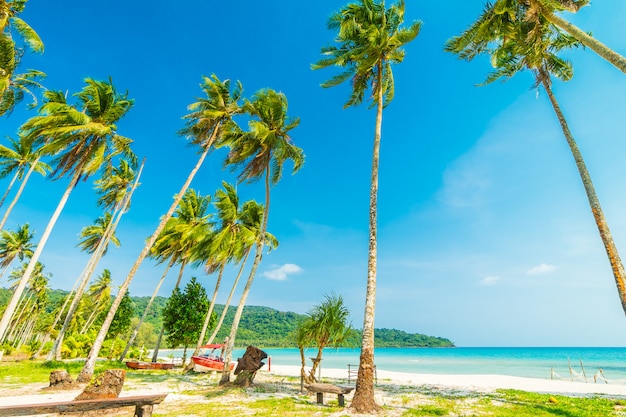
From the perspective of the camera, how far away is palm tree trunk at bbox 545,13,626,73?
6.78 m

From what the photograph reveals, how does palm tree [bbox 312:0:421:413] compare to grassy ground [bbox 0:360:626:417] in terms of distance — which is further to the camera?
palm tree [bbox 312:0:421:413]

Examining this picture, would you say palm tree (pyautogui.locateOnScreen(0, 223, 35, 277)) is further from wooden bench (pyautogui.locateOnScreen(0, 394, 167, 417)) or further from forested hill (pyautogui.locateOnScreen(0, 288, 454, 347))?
wooden bench (pyautogui.locateOnScreen(0, 394, 167, 417))

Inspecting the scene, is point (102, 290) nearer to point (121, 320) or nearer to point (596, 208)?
point (121, 320)

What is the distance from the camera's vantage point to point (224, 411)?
8.17 m

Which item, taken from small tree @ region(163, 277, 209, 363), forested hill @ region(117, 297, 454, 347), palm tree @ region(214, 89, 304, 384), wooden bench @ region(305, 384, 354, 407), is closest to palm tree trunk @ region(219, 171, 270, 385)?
palm tree @ region(214, 89, 304, 384)

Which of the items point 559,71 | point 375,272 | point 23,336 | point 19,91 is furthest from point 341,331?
point 23,336

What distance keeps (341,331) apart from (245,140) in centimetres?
1020

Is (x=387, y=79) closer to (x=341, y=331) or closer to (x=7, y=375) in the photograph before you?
(x=341, y=331)

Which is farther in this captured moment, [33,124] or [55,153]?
[55,153]

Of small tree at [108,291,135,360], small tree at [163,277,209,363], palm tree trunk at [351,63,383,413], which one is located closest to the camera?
palm tree trunk at [351,63,383,413]

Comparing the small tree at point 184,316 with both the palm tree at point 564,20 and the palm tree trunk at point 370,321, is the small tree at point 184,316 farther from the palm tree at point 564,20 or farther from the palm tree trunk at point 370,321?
the palm tree at point 564,20

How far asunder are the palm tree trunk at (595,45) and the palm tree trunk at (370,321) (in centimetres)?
543

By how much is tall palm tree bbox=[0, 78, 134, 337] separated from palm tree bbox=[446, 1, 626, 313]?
15.5 m

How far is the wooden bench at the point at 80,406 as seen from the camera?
431cm
